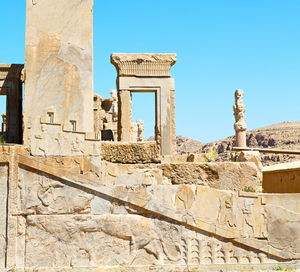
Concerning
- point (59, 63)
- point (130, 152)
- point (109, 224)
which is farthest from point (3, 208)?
point (59, 63)

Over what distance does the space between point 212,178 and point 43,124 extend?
305 cm

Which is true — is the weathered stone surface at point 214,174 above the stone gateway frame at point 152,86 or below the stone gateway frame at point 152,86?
below

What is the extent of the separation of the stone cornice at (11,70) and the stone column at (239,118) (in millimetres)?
9641

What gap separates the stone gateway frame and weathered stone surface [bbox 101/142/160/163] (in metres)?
4.38

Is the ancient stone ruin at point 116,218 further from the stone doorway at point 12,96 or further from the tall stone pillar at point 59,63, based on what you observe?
the stone doorway at point 12,96

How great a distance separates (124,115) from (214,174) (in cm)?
490

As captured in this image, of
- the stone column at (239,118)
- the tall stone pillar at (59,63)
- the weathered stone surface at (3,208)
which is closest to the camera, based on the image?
the weathered stone surface at (3,208)

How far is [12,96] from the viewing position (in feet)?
37.8

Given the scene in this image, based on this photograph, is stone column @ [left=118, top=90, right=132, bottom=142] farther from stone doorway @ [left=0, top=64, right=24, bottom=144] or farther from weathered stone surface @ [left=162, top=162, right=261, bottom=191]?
weathered stone surface @ [left=162, top=162, right=261, bottom=191]

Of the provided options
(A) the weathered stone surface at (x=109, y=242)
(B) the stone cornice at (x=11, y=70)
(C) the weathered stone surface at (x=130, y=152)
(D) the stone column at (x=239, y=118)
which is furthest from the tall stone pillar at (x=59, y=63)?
(D) the stone column at (x=239, y=118)

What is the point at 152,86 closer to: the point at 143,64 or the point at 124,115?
the point at 143,64

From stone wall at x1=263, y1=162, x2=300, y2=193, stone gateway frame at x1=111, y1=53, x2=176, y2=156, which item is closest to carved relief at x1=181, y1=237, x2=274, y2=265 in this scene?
stone wall at x1=263, y1=162, x2=300, y2=193

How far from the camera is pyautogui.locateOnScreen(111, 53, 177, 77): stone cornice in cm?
1232

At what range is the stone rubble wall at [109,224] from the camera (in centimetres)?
678
